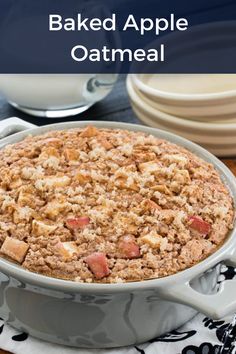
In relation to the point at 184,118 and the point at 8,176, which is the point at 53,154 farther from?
the point at 184,118

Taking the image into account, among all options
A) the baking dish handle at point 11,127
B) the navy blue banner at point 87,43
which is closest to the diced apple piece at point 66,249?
the baking dish handle at point 11,127

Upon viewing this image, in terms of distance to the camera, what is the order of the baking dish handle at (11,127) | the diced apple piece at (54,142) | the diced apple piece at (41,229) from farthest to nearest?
the baking dish handle at (11,127), the diced apple piece at (54,142), the diced apple piece at (41,229)

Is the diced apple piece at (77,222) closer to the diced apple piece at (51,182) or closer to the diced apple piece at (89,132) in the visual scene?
the diced apple piece at (51,182)

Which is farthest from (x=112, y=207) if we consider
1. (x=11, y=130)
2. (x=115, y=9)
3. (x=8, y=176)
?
(x=115, y=9)

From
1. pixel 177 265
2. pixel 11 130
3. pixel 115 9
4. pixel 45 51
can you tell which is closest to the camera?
pixel 177 265

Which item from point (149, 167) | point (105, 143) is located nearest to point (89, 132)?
point (105, 143)
